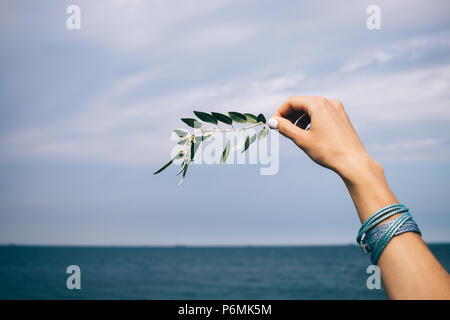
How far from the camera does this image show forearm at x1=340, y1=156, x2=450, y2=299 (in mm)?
1152

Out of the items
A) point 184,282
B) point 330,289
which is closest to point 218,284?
point 184,282

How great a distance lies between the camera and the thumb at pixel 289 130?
1.51 meters

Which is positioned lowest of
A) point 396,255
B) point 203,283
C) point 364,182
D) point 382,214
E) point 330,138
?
point 396,255

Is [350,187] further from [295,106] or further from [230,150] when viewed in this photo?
[230,150]

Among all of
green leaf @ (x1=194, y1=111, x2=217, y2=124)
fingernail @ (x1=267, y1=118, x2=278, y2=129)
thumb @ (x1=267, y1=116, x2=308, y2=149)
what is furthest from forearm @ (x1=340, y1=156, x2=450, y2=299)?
green leaf @ (x1=194, y1=111, x2=217, y2=124)

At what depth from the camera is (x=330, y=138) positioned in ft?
4.62

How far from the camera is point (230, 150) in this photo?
1.64 meters

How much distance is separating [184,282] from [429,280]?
57.0 metres

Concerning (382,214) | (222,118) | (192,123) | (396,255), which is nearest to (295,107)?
(222,118)

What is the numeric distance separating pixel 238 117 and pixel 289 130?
251 millimetres

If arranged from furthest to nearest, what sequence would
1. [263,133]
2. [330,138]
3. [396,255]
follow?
1. [263,133]
2. [330,138]
3. [396,255]

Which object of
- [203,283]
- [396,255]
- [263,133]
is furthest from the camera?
[203,283]

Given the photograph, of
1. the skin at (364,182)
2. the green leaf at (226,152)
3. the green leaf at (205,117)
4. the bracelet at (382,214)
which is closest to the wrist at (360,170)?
the skin at (364,182)

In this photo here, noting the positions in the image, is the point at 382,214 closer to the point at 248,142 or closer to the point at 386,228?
the point at 386,228
